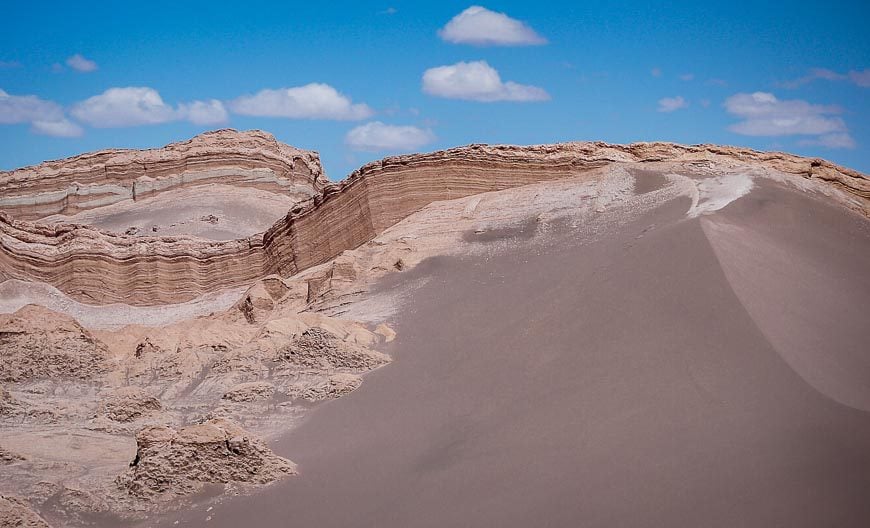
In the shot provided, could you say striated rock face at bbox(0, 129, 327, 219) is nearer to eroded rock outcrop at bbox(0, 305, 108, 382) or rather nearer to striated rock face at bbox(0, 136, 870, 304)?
striated rock face at bbox(0, 136, 870, 304)

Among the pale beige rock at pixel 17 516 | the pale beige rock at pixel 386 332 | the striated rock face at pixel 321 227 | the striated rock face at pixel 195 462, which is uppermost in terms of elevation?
the striated rock face at pixel 321 227

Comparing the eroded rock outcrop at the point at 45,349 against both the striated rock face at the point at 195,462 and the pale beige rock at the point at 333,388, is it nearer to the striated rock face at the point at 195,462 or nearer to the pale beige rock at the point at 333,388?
the pale beige rock at the point at 333,388

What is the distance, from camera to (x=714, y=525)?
20.0ft

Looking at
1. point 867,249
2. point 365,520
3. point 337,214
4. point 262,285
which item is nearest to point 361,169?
point 337,214

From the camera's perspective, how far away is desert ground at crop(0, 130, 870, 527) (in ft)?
22.9

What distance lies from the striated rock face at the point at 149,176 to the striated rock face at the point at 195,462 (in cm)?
Result: 2457

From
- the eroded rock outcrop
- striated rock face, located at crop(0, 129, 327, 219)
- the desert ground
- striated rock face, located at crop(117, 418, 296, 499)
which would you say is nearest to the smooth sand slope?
the desert ground

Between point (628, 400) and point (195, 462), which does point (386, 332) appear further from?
point (628, 400)

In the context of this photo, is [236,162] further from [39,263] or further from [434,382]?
[434,382]

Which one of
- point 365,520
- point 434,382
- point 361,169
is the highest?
point 361,169

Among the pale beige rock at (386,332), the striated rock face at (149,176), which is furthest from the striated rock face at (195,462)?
the striated rock face at (149,176)

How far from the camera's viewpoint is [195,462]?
25.9 ft

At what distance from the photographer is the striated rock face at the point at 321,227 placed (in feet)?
53.5

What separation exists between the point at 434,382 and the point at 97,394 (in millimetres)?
4374
